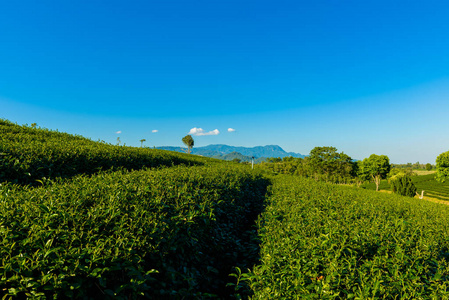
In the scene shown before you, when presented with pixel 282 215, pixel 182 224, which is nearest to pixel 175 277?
pixel 182 224

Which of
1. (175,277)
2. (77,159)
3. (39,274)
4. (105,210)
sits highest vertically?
(77,159)

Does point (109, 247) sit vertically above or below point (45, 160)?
below

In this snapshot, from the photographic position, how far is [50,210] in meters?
2.71

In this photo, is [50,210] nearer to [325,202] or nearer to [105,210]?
[105,210]

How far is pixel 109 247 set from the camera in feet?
7.70

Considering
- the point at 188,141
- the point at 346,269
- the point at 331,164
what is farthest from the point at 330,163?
the point at 346,269

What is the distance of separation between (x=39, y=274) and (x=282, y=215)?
448 cm

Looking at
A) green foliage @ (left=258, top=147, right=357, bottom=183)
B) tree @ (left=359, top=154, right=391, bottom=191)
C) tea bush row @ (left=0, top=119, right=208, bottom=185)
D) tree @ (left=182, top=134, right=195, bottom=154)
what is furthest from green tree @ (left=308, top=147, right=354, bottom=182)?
tea bush row @ (left=0, top=119, right=208, bottom=185)

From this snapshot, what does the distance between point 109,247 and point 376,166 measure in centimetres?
6270

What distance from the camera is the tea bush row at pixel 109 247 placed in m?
1.98

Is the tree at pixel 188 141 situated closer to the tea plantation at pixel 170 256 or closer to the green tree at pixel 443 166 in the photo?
the green tree at pixel 443 166

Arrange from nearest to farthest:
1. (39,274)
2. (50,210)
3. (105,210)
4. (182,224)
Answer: (39,274), (50,210), (105,210), (182,224)

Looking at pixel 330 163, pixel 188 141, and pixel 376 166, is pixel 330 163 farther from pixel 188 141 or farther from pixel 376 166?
pixel 188 141

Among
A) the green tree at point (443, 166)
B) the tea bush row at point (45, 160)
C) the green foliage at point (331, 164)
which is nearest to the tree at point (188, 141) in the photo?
the green foliage at point (331, 164)
